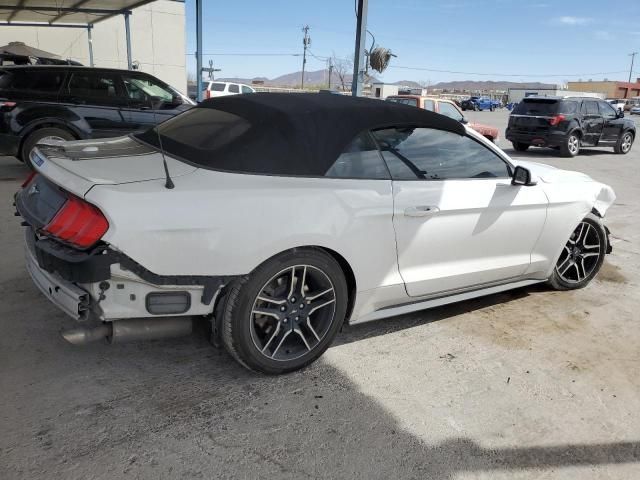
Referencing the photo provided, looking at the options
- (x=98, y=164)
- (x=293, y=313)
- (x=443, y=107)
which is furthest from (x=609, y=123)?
(x=98, y=164)

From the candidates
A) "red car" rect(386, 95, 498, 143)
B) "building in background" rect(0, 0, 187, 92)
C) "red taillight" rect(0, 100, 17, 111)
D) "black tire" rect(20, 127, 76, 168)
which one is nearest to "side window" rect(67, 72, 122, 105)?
"black tire" rect(20, 127, 76, 168)

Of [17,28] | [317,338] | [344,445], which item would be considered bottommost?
[344,445]

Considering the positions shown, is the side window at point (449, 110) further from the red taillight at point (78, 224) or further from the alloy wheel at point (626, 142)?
the red taillight at point (78, 224)

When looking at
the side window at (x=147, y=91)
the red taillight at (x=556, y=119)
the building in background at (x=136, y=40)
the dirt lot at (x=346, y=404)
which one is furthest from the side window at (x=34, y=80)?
the building in background at (x=136, y=40)

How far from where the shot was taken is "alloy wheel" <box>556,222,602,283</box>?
4.46 meters

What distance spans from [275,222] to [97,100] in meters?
6.71

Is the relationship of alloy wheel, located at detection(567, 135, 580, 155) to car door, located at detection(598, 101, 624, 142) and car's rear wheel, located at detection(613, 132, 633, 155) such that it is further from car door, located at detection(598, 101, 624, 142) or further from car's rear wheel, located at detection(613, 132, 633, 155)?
car's rear wheel, located at detection(613, 132, 633, 155)

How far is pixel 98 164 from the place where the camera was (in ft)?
9.55

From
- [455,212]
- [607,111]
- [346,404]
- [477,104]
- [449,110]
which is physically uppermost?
[607,111]

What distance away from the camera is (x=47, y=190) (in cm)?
292

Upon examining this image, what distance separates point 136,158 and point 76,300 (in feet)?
2.99

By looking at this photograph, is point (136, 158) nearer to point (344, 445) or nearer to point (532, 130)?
point (344, 445)

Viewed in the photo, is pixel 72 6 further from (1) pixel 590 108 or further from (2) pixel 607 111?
(2) pixel 607 111

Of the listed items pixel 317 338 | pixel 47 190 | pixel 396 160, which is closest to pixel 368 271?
pixel 317 338
